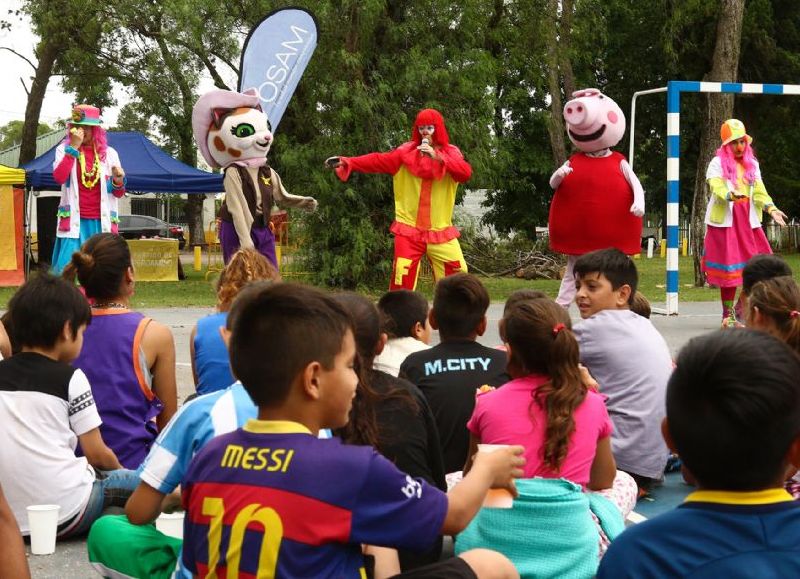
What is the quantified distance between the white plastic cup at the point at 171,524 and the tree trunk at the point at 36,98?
30.2 m

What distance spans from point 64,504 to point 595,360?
235cm

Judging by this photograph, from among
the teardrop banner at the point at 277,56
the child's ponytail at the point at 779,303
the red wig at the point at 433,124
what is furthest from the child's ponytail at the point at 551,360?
the teardrop banner at the point at 277,56

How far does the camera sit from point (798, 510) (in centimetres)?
198

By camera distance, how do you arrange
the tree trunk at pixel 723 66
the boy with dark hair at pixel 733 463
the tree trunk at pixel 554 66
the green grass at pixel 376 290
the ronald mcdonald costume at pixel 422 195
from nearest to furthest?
the boy with dark hair at pixel 733 463 < the ronald mcdonald costume at pixel 422 195 < the green grass at pixel 376 290 < the tree trunk at pixel 723 66 < the tree trunk at pixel 554 66

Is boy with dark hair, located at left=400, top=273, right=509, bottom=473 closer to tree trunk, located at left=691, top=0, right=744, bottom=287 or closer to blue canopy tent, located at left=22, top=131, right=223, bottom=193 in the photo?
tree trunk, located at left=691, top=0, right=744, bottom=287

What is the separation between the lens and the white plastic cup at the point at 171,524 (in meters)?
3.70

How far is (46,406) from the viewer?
4.48 m

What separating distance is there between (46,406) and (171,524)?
3.35ft

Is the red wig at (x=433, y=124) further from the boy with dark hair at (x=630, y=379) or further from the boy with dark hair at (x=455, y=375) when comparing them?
the boy with dark hair at (x=455, y=375)

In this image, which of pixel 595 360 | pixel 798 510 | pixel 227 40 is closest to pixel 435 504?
pixel 798 510

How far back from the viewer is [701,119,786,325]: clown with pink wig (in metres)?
11.8

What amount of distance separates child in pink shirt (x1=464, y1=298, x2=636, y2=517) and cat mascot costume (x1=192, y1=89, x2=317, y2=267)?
6.33 metres

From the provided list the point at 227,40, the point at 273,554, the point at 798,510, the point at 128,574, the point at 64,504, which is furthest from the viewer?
the point at 227,40

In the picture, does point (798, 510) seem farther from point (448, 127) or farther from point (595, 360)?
point (448, 127)
